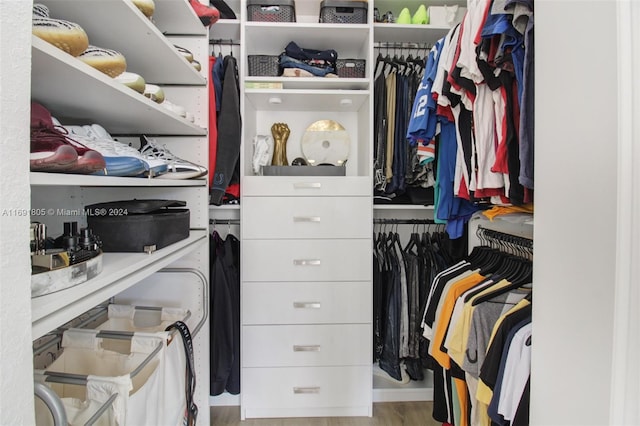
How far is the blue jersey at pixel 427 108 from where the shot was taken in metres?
1.33

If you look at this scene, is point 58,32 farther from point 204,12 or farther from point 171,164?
point 204,12

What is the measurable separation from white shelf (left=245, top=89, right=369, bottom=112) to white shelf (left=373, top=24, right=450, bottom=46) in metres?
0.38

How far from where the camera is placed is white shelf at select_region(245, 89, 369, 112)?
170 centimetres

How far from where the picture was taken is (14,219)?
397 millimetres

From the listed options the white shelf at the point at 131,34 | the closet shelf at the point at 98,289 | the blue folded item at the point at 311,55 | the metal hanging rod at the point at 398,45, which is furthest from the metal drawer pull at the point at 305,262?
the metal hanging rod at the point at 398,45

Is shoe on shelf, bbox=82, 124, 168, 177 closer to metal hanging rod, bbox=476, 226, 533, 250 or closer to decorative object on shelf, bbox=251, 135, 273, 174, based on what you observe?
decorative object on shelf, bbox=251, 135, 273, 174

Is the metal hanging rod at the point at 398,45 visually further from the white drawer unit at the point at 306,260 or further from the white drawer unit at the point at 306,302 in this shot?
the white drawer unit at the point at 306,302

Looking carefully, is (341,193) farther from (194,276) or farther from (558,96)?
(558,96)

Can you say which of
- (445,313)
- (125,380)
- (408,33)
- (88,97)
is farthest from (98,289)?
(408,33)

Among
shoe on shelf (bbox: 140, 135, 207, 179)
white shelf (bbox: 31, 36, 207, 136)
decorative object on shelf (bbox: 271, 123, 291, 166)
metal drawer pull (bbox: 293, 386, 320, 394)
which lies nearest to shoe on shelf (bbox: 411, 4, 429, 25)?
decorative object on shelf (bbox: 271, 123, 291, 166)

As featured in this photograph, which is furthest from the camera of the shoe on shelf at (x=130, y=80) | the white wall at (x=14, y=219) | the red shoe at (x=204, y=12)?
the red shoe at (x=204, y=12)

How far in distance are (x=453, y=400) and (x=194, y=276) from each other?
1177 millimetres

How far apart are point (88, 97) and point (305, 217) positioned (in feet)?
3.30

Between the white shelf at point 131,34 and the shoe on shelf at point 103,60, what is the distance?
13 cm
